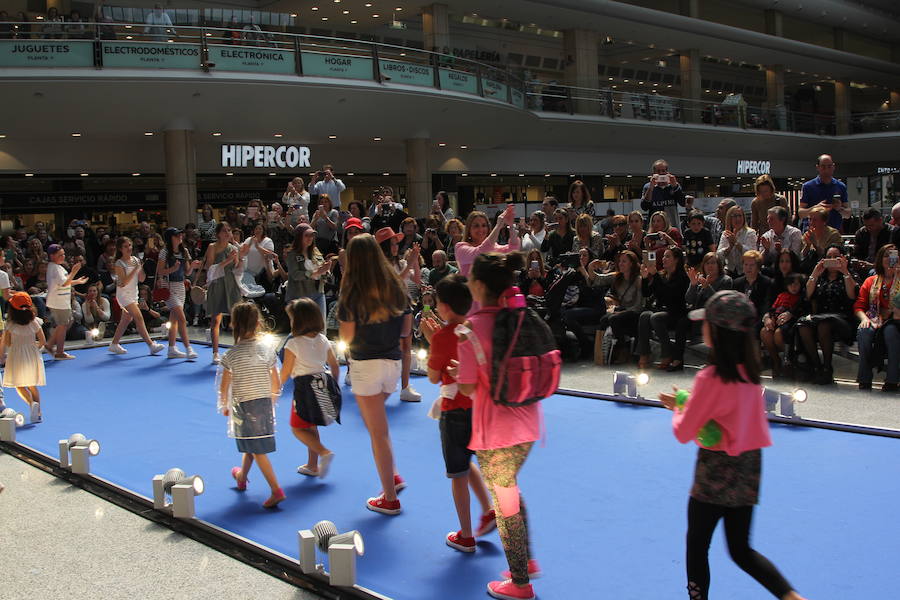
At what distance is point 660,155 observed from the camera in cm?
3241

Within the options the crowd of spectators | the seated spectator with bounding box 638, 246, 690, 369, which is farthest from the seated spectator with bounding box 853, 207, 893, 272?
the seated spectator with bounding box 638, 246, 690, 369

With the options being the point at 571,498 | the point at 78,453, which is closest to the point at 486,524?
the point at 571,498

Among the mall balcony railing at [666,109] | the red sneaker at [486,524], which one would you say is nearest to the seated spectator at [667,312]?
the red sneaker at [486,524]

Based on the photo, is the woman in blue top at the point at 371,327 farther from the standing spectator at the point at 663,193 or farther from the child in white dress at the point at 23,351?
the standing spectator at the point at 663,193

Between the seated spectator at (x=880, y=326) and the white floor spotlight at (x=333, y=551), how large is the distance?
18.3ft

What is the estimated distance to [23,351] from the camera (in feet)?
25.3

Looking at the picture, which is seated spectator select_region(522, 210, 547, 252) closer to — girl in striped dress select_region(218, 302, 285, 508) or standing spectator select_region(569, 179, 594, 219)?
standing spectator select_region(569, 179, 594, 219)

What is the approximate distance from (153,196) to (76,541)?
1859 centimetres

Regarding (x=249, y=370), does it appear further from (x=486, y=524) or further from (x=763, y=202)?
(x=763, y=202)

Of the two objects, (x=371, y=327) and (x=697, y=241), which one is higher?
(x=697, y=241)

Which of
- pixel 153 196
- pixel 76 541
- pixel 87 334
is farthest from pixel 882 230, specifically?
pixel 153 196

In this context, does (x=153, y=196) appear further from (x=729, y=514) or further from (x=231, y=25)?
(x=729, y=514)

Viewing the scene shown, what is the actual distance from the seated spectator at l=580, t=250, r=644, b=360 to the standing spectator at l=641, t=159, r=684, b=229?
2.22m

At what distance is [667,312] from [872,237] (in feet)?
7.67
